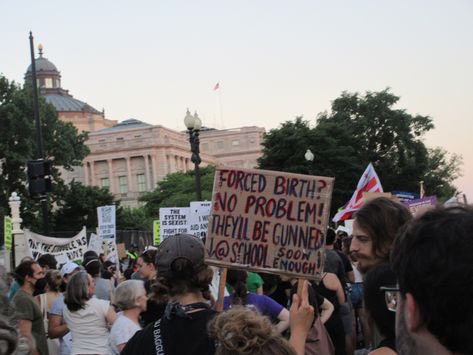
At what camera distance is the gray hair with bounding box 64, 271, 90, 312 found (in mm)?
7020

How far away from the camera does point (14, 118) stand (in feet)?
163

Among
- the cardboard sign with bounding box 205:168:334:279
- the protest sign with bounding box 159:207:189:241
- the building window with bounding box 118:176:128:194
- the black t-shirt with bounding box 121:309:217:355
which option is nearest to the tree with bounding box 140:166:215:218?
the building window with bounding box 118:176:128:194

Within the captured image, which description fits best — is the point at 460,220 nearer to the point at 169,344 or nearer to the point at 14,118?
the point at 169,344

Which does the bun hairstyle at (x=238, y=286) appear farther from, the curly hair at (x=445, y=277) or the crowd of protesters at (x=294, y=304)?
the curly hair at (x=445, y=277)

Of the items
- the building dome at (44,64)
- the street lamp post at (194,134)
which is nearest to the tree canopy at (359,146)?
the street lamp post at (194,134)

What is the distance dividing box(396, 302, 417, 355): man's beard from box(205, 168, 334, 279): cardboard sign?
1915mm

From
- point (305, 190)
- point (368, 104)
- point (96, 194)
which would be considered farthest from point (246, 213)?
point (368, 104)

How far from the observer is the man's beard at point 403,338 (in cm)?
182

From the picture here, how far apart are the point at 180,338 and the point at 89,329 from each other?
151 inches

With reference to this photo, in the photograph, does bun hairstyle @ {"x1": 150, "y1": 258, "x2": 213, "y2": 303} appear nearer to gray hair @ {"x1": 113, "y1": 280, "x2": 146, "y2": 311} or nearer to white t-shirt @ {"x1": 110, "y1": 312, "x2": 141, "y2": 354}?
white t-shirt @ {"x1": 110, "y1": 312, "x2": 141, "y2": 354}

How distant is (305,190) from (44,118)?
50013mm

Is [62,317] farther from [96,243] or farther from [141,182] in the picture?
[141,182]

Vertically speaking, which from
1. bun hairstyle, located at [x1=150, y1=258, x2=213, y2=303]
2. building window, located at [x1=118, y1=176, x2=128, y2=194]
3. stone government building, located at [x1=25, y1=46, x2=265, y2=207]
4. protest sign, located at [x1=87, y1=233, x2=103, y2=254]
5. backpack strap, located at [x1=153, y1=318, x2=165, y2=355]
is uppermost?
stone government building, located at [x1=25, y1=46, x2=265, y2=207]

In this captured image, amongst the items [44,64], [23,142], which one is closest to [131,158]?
[44,64]
